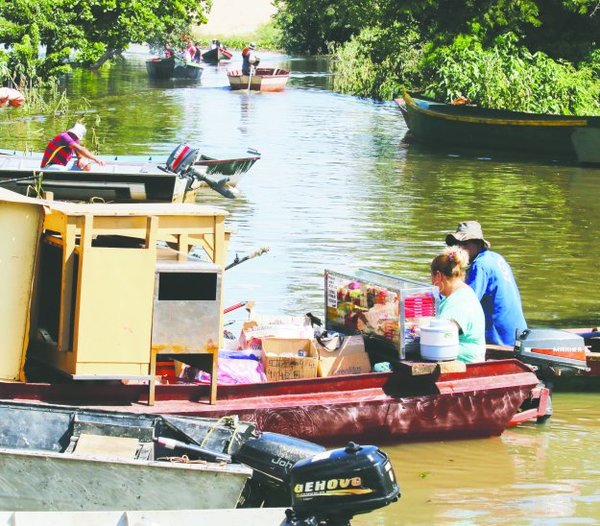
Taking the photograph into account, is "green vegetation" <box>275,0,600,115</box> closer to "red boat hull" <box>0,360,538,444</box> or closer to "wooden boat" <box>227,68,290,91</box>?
"wooden boat" <box>227,68,290,91</box>

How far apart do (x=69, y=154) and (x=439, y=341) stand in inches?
386

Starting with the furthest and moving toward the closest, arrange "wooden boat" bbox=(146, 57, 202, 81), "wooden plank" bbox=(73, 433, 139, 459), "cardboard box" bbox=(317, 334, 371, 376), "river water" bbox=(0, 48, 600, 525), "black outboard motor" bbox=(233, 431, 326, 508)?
"wooden boat" bbox=(146, 57, 202, 81) < "cardboard box" bbox=(317, 334, 371, 376) < "river water" bbox=(0, 48, 600, 525) < "wooden plank" bbox=(73, 433, 139, 459) < "black outboard motor" bbox=(233, 431, 326, 508)

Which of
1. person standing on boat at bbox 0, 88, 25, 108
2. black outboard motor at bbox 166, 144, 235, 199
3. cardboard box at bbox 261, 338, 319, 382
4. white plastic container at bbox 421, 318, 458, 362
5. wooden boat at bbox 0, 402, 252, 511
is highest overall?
person standing on boat at bbox 0, 88, 25, 108

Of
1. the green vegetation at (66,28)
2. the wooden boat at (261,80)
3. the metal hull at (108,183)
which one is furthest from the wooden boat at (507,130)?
the wooden boat at (261,80)

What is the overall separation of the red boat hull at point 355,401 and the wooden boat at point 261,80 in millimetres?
37390

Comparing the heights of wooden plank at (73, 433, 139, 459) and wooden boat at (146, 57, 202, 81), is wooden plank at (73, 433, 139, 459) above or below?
below

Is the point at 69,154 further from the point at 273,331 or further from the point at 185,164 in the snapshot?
the point at 273,331

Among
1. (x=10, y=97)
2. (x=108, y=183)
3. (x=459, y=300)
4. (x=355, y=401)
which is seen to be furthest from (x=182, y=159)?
(x=355, y=401)

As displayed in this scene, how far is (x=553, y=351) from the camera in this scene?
382 inches

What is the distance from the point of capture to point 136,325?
8133 millimetres

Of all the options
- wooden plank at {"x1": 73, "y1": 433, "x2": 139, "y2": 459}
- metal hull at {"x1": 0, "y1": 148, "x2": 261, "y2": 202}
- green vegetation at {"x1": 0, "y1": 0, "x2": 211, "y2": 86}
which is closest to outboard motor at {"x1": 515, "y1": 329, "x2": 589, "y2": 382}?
wooden plank at {"x1": 73, "y1": 433, "x2": 139, "y2": 459}

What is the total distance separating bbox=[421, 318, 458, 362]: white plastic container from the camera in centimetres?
882

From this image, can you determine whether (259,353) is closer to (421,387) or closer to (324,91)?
(421,387)

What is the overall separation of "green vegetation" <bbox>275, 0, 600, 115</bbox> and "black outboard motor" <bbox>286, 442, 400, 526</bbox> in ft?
84.8
